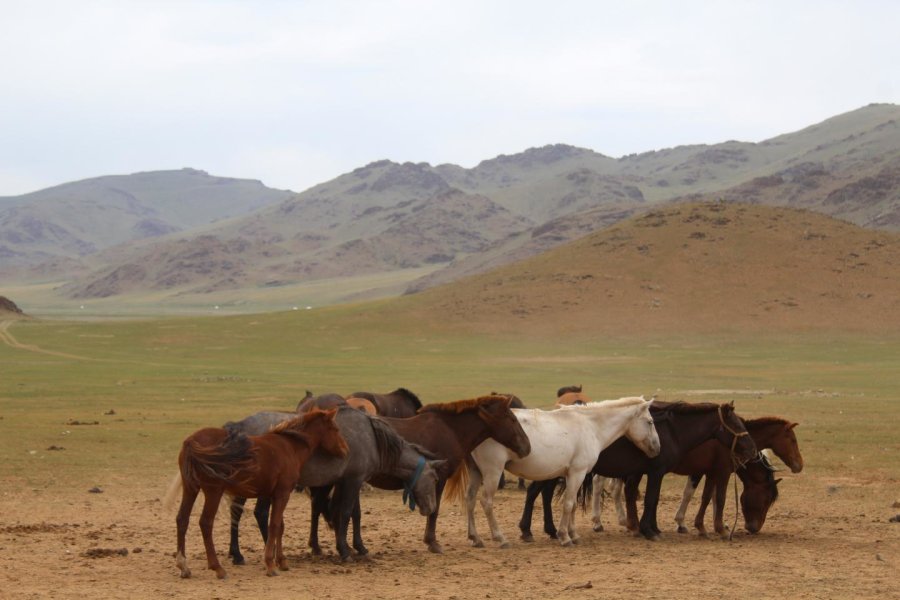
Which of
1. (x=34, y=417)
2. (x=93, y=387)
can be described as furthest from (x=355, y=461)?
(x=93, y=387)

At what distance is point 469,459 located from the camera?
13586mm

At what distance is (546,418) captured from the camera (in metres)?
13.8

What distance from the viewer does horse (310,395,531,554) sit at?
43.2 ft

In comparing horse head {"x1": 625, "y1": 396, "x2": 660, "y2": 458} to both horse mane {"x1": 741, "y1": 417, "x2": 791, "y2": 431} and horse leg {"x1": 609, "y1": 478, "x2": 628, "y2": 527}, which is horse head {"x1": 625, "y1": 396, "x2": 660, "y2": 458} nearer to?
horse leg {"x1": 609, "y1": 478, "x2": 628, "y2": 527}

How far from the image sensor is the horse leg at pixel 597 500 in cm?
1448

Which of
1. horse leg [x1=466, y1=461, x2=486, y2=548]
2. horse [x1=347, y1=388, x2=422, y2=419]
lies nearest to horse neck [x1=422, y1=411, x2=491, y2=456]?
horse leg [x1=466, y1=461, x2=486, y2=548]

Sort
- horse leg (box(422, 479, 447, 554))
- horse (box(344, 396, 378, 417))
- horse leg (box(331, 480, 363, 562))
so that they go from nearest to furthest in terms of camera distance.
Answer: horse leg (box(331, 480, 363, 562))
horse leg (box(422, 479, 447, 554))
horse (box(344, 396, 378, 417))

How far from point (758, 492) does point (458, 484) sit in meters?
3.96

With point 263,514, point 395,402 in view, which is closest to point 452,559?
point 263,514

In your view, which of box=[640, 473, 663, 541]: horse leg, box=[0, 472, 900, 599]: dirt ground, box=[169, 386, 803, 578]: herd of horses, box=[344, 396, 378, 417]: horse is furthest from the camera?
box=[344, 396, 378, 417]: horse

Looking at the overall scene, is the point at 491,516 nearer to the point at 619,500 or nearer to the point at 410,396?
the point at 619,500

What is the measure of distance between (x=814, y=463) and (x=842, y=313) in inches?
1918

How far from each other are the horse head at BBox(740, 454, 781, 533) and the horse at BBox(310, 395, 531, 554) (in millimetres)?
3222

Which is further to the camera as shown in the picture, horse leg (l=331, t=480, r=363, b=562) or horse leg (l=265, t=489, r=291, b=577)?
horse leg (l=331, t=480, r=363, b=562)
